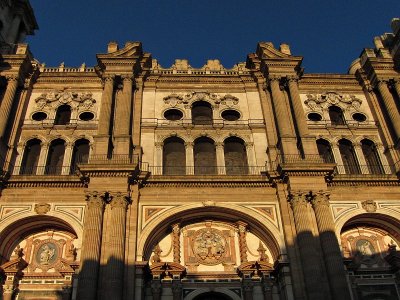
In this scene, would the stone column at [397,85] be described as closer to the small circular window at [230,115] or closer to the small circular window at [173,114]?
the small circular window at [230,115]

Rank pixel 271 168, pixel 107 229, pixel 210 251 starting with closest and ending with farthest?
pixel 107 229, pixel 210 251, pixel 271 168

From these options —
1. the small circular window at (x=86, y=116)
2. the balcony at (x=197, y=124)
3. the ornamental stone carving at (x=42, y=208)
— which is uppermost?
the small circular window at (x=86, y=116)

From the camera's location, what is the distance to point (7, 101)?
79.8 feet

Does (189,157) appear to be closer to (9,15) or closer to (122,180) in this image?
(122,180)

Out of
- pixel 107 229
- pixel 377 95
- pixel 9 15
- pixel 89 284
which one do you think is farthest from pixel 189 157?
pixel 9 15

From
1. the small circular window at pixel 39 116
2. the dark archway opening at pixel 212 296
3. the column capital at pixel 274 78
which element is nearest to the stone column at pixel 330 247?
the dark archway opening at pixel 212 296

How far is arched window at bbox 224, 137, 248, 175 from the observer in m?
23.8

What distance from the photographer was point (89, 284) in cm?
1762

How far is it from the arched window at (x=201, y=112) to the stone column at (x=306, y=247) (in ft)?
25.0

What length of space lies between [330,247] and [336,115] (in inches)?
394

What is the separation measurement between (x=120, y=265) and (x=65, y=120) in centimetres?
1067

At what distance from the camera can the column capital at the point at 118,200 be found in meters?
20.0

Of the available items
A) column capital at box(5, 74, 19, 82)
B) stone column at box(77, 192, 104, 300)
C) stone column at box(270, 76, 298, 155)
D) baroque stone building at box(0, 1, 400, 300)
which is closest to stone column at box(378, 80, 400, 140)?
baroque stone building at box(0, 1, 400, 300)

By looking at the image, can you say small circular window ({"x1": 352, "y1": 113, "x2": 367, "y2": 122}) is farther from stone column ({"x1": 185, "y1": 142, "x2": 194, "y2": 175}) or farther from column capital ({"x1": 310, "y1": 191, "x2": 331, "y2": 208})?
stone column ({"x1": 185, "y1": 142, "x2": 194, "y2": 175})
